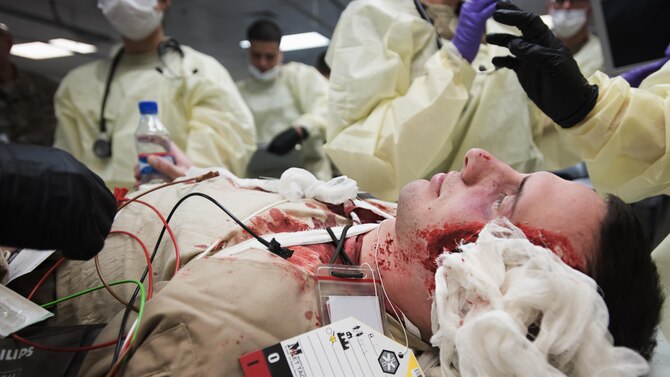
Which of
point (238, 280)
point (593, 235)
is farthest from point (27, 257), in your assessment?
point (593, 235)

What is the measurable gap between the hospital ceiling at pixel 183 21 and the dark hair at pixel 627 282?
468 cm

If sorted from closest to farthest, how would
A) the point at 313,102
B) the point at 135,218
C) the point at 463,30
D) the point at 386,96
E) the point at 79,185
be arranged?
1. the point at 79,185
2. the point at 135,218
3. the point at 463,30
4. the point at 386,96
5. the point at 313,102

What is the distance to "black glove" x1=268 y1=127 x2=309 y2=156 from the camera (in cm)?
294

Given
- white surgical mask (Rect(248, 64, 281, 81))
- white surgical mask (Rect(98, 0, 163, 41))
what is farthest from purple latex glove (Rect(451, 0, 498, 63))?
white surgical mask (Rect(248, 64, 281, 81))

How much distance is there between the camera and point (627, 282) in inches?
34.0

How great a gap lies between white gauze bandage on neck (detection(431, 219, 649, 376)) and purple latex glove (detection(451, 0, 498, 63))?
3.49 feet

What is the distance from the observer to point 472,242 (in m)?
0.89

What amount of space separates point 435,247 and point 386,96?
955 mm

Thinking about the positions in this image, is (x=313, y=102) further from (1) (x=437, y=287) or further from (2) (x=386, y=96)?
(1) (x=437, y=287)

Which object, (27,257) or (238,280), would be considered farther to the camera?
(27,257)

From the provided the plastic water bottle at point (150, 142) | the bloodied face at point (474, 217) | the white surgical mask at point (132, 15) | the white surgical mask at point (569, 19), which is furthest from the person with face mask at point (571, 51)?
the white surgical mask at point (132, 15)

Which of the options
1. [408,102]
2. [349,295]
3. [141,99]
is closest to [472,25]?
[408,102]

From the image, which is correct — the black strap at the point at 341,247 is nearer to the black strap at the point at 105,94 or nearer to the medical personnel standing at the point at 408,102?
the medical personnel standing at the point at 408,102

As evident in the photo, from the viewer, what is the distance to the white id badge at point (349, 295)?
34.9 inches
